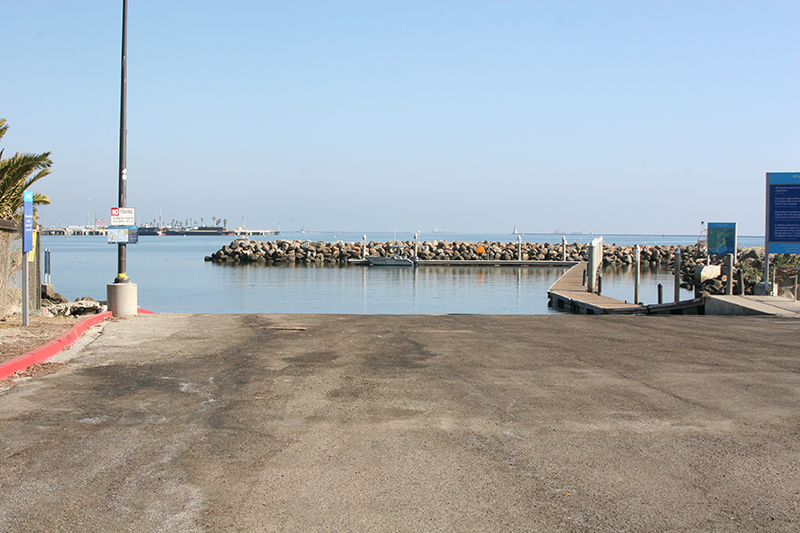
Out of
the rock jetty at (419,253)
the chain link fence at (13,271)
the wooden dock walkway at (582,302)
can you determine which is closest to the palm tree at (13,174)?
the chain link fence at (13,271)

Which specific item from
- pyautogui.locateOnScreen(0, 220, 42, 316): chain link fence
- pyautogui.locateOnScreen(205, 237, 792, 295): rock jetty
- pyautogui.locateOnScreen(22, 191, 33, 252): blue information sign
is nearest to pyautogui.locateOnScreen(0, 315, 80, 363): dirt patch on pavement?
pyautogui.locateOnScreen(0, 220, 42, 316): chain link fence

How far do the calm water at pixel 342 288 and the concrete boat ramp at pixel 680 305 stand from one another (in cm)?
215

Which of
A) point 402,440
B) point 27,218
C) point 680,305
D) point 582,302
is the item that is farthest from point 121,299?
point 582,302

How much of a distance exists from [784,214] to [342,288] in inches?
1220

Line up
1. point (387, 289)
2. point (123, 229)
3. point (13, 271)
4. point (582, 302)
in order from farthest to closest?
point (387, 289), point (582, 302), point (123, 229), point (13, 271)

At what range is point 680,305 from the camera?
75.2ft

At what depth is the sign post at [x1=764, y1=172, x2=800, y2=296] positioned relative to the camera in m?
20.8

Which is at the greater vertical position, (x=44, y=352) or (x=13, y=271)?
(x=13, y=271)

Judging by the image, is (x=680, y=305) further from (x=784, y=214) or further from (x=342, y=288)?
(x=342, y=288)

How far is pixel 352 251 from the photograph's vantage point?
8231 centimetres

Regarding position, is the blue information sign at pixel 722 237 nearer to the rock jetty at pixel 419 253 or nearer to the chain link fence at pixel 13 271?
the chain link fence at pixel 13 271

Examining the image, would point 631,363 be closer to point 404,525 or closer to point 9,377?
point 404,525

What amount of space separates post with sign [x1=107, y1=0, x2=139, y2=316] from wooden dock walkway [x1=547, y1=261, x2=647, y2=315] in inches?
582

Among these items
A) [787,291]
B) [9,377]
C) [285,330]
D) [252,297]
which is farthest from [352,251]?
[9,377]
